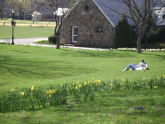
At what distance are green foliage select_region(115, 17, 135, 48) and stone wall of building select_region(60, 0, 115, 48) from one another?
32.6 inches

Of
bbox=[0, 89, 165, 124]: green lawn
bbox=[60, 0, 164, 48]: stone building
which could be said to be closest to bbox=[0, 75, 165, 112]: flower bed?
bbox=[0, 89, 165, 124]: green lawn

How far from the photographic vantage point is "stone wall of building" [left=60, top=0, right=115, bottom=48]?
1892 inches

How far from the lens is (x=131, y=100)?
29.2 feet

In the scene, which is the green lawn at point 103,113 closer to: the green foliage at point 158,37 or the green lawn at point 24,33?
the green foliage at point 158,37

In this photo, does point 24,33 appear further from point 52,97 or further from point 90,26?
point 52,97

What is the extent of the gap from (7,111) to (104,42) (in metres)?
40.6

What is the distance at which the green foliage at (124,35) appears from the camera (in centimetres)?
4621

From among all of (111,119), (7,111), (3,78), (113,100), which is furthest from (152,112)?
(3,78)

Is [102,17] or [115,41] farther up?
[102,17]

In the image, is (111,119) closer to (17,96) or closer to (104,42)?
(17,96)

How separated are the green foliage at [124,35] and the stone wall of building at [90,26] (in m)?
0.83

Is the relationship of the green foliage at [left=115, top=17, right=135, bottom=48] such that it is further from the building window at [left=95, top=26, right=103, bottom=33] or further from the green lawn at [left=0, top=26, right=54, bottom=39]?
the green lawn at [left=0, top=26, right=54, bottom=39]

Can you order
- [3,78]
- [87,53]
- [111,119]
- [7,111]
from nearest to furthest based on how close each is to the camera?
[111,119] < [7,111] < [3,78] < [87,53]

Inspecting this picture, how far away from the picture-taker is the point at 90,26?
49.7 metres
